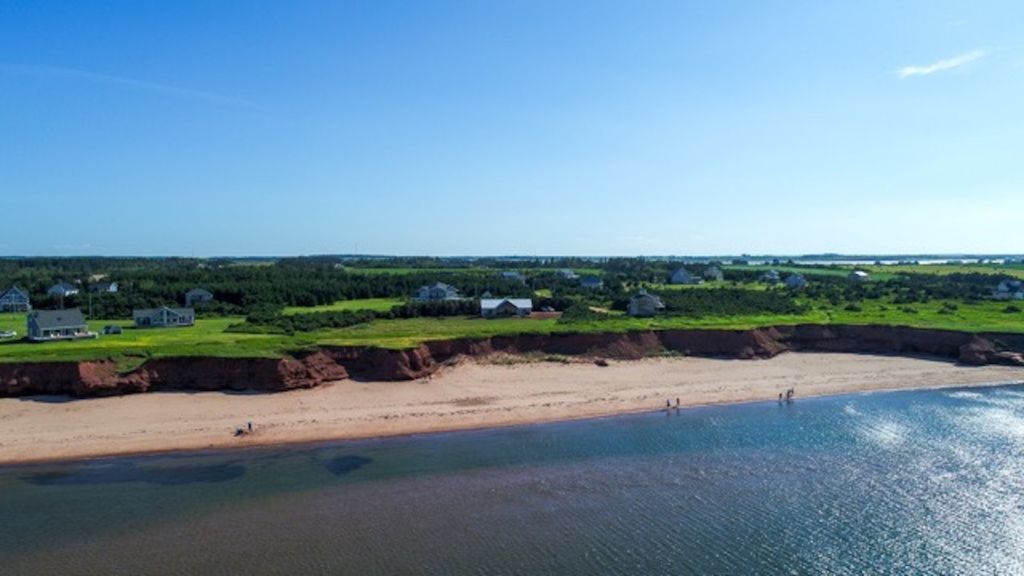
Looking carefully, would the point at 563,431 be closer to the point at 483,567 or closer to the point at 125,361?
the point at 483,567

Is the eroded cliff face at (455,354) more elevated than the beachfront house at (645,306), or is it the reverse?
the beachfront house at (645,306)

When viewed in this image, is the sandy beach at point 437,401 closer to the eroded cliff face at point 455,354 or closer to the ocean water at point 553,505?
the eroded cliff face at point 455,354

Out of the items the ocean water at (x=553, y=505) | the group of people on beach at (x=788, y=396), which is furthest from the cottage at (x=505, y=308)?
the ocean water at (x=553, y=505)

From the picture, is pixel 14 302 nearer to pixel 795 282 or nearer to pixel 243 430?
pixel 243 430

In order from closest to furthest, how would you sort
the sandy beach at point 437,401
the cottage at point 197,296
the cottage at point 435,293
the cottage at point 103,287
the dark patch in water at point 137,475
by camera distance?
1. the dark patch in water at point 137,475
2. the sandy beach at point 437,401
3. the cottage at point 197,296
4. the cottage at point 435,293
5. the cottage at point 103,287

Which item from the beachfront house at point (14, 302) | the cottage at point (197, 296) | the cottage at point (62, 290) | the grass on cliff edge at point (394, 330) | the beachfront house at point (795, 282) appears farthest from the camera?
the beachfront house at point (795, 282)

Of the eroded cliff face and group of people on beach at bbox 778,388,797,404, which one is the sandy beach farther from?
the eroded cliff face
